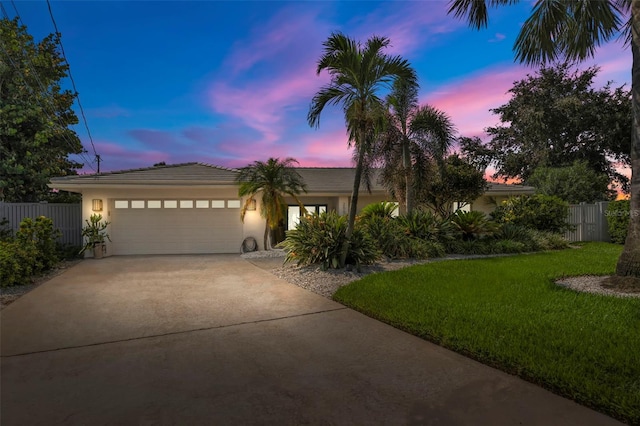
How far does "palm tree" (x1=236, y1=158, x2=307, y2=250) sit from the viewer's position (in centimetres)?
1242

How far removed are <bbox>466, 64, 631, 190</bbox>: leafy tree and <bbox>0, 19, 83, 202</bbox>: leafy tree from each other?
3042 centimetres

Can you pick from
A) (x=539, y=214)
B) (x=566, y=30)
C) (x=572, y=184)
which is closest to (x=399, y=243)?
(x=566, y=30)

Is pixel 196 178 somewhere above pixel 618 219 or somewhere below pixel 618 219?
above

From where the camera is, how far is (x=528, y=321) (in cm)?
466

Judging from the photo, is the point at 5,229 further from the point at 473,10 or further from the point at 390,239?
the point at 473,10

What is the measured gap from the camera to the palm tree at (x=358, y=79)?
318 inches

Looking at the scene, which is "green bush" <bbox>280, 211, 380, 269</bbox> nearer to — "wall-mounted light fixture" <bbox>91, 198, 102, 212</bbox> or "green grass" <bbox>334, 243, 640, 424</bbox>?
"green grass" <bbox>334, 243, 640, 424</bbox>

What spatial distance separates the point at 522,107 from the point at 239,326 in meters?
30.1

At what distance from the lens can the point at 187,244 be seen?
13.7m

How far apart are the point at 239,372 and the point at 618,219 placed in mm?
16732

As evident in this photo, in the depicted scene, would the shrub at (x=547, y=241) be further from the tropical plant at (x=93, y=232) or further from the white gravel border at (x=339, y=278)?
the tropical plant at (x=93, y=232)

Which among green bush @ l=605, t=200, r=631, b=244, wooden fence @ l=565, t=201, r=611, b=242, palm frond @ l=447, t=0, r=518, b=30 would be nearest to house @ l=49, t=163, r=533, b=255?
palm frond @ l=447, t=0, r=518, b=30

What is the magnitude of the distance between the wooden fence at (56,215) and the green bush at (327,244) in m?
8.87

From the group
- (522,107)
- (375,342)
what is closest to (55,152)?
(375,342)
